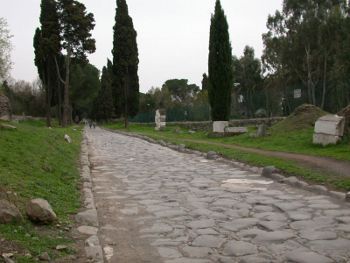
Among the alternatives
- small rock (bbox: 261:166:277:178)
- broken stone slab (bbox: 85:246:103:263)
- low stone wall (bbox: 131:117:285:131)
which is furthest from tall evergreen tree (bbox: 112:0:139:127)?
broken stone slab (bbox: 85:246:103:263)

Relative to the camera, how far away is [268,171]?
11070 millimetres

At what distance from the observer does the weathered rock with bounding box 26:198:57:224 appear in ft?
19.0

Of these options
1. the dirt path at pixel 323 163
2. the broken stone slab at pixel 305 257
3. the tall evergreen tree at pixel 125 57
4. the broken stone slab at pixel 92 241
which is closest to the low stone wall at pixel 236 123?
the tall evergreen tree at pixel 125 57

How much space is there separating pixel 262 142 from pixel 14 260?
15.4 metres

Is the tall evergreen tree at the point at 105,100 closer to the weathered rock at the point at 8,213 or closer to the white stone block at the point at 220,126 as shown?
the white stone block at the point at 220,126

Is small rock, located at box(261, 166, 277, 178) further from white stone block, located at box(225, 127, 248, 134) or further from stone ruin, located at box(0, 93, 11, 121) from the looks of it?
white stone block, located at box(225, 127, 248, 134)

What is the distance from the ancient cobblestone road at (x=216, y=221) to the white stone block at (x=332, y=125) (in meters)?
5.17

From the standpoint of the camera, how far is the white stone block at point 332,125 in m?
15.1

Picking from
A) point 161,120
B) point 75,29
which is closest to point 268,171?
point 161,120

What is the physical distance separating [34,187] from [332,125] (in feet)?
35.2

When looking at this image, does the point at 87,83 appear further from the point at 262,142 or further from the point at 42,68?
the point at 262,142

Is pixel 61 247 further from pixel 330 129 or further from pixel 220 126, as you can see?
pixel 220 126

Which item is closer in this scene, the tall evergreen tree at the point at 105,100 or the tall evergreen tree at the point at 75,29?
the tall evergreen tree at the point at 75,29

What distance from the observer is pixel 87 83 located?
3214 inches
